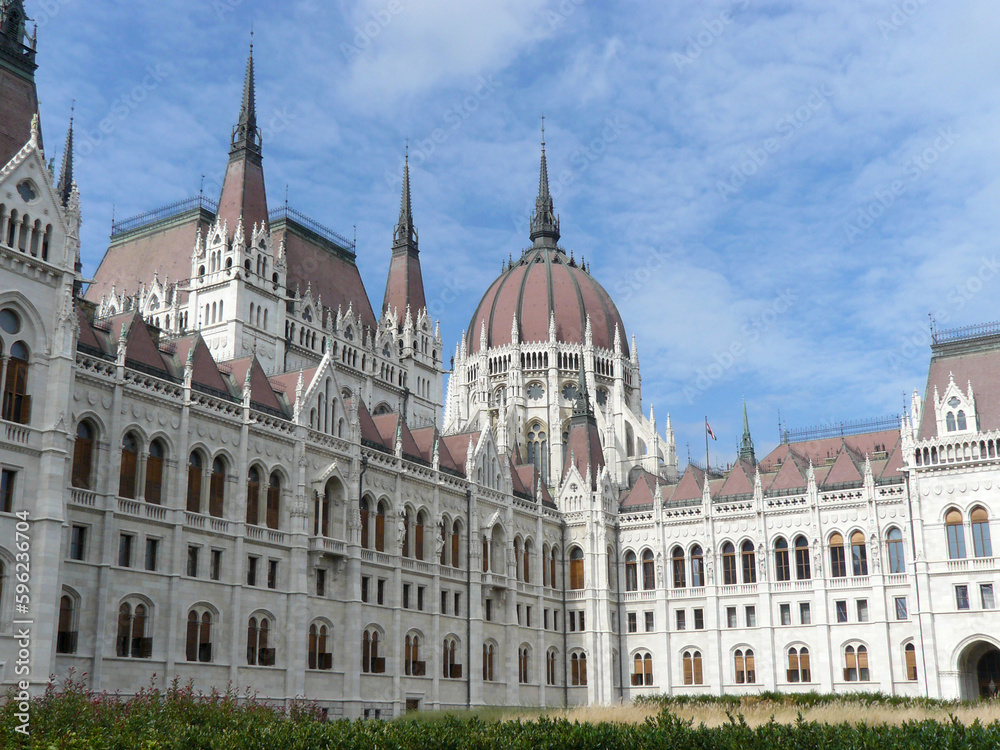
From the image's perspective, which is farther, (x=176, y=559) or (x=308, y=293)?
(x=308, y=293)

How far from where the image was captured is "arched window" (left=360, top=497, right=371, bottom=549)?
54.1 metres

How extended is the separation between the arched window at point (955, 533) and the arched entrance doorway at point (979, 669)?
472 centimetres

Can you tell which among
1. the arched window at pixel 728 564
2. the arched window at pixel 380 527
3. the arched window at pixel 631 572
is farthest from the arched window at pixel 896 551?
the arched window at pixel 380 527

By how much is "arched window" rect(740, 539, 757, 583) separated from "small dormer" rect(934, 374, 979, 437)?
1475cm

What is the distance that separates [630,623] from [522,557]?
33.2 ft

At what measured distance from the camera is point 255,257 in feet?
210

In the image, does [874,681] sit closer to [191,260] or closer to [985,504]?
[985,504]

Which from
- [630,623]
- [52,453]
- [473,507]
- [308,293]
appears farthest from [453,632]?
[52,453]

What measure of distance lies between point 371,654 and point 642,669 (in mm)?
24495

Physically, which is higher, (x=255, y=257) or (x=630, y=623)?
(x=255, y=257)

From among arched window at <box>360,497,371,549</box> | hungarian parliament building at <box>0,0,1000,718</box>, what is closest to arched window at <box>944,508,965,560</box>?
hungarian parliament building at <box>0,0,1000,718</box>

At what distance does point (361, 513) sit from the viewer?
54.1 metres

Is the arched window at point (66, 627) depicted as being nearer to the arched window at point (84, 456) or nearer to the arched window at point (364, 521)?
the arched window at point (84, 456)

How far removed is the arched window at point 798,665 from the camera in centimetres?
6562
